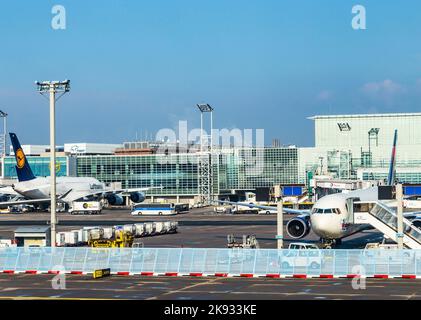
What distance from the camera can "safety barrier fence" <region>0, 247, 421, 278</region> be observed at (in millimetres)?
51094

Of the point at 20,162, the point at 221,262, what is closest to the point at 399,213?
the point at 221,262

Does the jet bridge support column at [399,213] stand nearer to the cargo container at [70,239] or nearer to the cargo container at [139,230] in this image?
the cargo container at [70,239]

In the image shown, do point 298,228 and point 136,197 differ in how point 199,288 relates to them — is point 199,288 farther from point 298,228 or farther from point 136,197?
point 136,197

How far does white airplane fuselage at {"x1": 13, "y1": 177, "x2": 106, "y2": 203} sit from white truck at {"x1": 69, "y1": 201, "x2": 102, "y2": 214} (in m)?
6.12

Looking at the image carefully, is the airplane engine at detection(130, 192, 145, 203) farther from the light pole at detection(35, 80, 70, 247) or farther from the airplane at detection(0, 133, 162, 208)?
the light pole at detection(35, 80, 70, 247)

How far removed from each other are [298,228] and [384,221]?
33.2ft

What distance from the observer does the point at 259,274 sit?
52594mm

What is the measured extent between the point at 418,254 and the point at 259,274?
35.9 feet

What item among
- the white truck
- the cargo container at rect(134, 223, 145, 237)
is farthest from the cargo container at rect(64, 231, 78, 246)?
the white truck

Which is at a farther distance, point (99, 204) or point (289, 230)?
point (99, 204)
